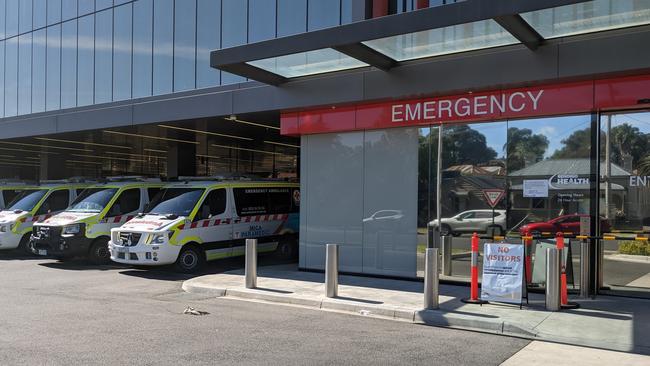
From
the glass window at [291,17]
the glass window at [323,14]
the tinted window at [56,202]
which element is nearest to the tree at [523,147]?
the glass window at [323,14]

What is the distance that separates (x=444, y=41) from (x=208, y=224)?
706 centimetres

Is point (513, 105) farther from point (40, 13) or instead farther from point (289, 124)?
point (40, 13)

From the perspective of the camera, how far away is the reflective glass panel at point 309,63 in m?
11.0

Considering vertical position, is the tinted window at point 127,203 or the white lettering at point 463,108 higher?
the white lettering at point 463,108

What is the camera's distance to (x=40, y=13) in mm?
22719

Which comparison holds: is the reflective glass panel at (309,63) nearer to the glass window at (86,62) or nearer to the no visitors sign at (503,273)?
the no visitors sign at (503,273)

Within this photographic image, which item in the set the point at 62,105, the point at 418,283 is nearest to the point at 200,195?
the point at 418,283

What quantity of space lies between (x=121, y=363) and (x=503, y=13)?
22.3 feet

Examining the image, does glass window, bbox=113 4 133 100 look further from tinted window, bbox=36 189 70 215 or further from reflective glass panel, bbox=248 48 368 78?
reflective glass panel, bbox=248 48 368 78

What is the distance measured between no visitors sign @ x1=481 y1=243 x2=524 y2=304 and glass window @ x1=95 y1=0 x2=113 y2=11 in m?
16.2

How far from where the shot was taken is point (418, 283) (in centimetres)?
1149

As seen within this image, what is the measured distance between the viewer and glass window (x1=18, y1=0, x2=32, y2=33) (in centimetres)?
2319

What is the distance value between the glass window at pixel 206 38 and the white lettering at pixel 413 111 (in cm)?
658

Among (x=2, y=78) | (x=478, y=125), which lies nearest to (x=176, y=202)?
(x=478, y=125)
